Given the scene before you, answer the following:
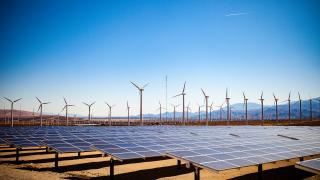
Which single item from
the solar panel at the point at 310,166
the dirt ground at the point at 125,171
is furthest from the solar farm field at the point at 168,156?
the solar panel at the point at 310,166

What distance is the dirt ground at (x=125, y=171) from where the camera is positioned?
21.4 metres

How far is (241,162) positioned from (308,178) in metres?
10.1

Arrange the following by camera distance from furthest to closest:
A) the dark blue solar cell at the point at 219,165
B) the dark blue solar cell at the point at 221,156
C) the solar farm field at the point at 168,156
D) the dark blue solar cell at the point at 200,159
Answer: the solar farm field at the point at 168,156 < the dark blue solar cell at the point at 221,156 < the dark blue solar cell at the point at 200,159 < the dark blue solar cell at the point at 219,165

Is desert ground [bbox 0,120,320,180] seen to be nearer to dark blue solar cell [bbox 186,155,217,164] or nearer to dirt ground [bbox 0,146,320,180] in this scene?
dirt ground [bbox 0,146,320,180]

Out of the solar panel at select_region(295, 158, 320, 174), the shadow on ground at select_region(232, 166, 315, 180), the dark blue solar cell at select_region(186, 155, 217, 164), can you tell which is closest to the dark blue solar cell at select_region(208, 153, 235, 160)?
the dark blue solar cell at select_region(186, 155, 217, 164)

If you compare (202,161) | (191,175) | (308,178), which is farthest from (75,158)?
(308,178)

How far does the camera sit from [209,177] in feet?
70.5

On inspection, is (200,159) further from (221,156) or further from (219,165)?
(221,156)

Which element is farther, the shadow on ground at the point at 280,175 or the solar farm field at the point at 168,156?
the shadow on ground at the point at 280,175

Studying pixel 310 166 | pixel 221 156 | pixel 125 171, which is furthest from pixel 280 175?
pixel 125 171

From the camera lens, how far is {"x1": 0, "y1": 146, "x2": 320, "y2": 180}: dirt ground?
21369mm

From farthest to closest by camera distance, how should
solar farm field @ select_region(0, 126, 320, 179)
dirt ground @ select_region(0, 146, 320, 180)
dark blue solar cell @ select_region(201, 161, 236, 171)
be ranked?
1. dirt ground @ select_region(0, 146, 320, 180)
2. solar farm field @ select_region(0, 126, 320, 179)
3. dark blue solar cell @ select_region(201, 161, 236, 171)

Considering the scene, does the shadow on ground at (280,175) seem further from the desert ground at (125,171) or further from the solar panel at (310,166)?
the solar panel at (310,166)

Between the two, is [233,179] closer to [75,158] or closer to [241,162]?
[241,162]
